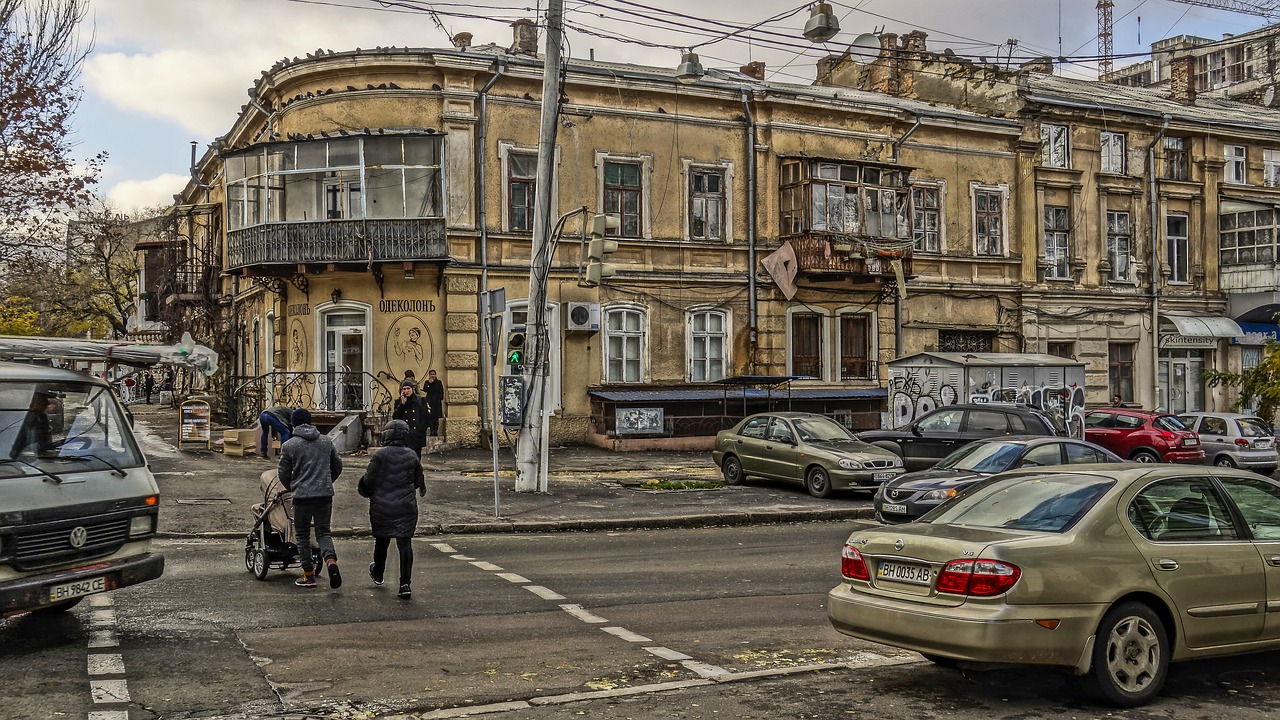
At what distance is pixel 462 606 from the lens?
10.3 meters

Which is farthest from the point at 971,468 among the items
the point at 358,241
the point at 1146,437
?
the point at 358,241

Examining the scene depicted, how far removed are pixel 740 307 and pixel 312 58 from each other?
1223 centimetres

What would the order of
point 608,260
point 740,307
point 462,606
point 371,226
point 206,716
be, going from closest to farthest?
1. point 206,716
2. point 462,606
3. point 371,226
4. point 608,260
5. point 740,307

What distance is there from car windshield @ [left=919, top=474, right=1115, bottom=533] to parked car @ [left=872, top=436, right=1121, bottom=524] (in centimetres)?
742

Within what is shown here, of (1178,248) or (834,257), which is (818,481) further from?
(1178,248)

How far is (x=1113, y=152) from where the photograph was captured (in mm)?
36500

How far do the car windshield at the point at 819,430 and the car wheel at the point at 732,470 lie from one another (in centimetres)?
148

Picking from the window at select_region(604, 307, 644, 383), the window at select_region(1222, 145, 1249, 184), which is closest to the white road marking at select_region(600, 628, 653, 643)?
the window at select_region(604, 307, 644, 383)

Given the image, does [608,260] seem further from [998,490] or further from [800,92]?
[998,490]

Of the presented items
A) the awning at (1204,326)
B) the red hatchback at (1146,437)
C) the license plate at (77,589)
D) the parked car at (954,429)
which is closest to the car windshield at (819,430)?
the parked car at (954,429)

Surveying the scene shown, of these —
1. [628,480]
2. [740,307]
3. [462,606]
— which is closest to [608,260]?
[740,307]

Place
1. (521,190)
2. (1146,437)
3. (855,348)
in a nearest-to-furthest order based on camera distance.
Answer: (1146,437)
(521,190)
(855,348)

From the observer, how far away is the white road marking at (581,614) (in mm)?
9688

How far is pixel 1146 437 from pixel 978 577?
21802 millimetres
